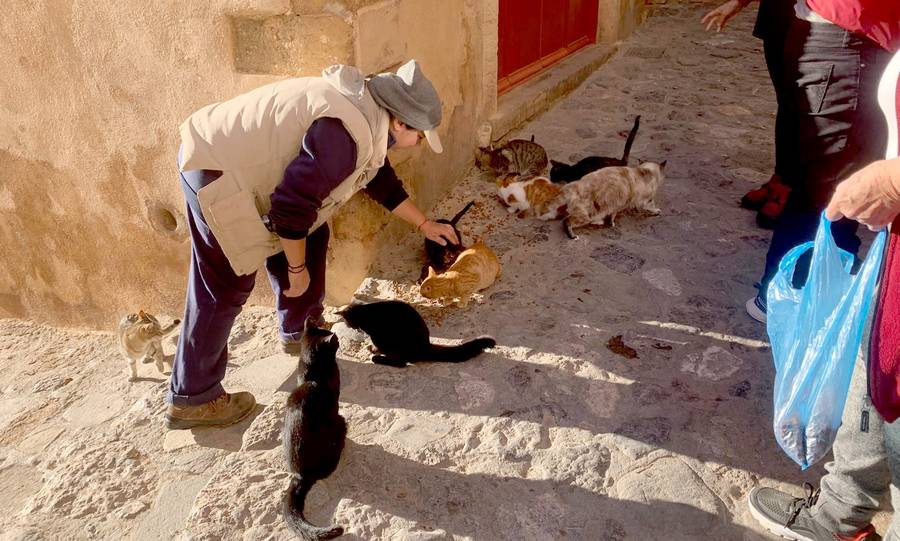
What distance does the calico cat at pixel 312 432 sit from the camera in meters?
2.37

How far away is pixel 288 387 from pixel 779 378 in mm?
2060

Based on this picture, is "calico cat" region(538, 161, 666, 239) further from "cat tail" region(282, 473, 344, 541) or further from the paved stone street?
"cat tail" region(282, 473, 344, 541)

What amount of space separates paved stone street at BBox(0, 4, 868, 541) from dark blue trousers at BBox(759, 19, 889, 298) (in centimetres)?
73

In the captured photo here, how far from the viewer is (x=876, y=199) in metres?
1.67

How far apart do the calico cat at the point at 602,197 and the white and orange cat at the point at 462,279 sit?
888 mm

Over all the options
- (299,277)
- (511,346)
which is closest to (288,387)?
(299,277)

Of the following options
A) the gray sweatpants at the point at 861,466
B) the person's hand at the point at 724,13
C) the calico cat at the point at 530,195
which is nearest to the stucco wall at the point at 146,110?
the calico cat at the point at 530,195

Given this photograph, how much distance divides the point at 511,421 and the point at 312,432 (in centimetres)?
83

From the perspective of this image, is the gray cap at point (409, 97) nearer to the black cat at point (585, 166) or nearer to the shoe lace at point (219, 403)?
the shoe lace at point (219, 403)

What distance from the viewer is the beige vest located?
2.61m

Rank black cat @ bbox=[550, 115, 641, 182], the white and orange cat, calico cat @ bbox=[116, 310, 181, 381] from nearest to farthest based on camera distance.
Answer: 1. the white and orange cat
2. calico cat @ bbox=[116, 310, 181, 381]
3. black cat @ bbox=[550, 115, 641, 182]

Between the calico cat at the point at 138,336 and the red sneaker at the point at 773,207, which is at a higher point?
the red sneaker at the point at 773,207

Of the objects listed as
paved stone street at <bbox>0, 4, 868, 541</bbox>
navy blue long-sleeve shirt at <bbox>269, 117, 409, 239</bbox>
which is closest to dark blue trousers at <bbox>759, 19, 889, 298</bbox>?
paved stone street at <bbox>0, 4, 868, 541</bbox>

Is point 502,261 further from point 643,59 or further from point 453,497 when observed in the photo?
point 643,59
